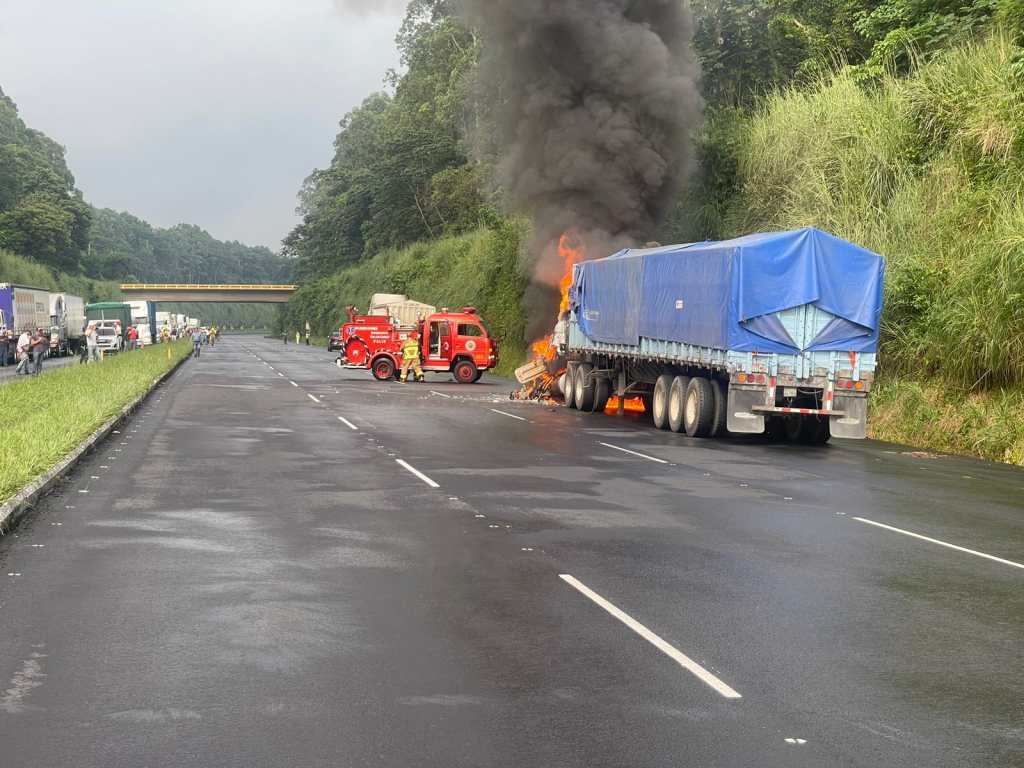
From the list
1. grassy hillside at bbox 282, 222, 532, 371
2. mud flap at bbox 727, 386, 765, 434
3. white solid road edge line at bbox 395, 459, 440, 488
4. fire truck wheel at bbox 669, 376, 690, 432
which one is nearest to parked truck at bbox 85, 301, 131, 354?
grassy hillside at bbox 282, 222, 532, 371

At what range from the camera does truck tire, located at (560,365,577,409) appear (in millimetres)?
27844

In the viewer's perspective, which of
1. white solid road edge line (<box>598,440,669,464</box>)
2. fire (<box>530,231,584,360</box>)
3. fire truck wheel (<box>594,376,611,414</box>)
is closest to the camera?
white solid road edge line (<box>598,440,669,464</box>)

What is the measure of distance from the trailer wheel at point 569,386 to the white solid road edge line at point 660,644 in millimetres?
19336

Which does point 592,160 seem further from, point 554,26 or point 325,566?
point 325,566

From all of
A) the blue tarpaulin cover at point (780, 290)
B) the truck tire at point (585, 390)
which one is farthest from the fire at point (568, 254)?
the blue tarpaulin cover at point (780, 290)

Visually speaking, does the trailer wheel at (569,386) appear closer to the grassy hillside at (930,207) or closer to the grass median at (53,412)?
the grassy hillside at (930,207)

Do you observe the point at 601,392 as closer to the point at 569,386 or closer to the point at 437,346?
the point at 569,386

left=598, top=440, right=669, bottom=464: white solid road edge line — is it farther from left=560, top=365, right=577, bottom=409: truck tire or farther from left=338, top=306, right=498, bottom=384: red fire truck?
left=338, top=306, right=498, bottom=384: red fire truck

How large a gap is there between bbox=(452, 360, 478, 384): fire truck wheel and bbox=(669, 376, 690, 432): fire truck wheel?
18470 millimetres

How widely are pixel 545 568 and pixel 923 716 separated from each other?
3.72 m

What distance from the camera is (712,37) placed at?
50812 mm

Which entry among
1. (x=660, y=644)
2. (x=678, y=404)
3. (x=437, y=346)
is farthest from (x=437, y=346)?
(x=660, y=644)

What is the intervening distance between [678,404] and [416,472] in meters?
7.90

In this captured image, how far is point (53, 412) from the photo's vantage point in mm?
20016
